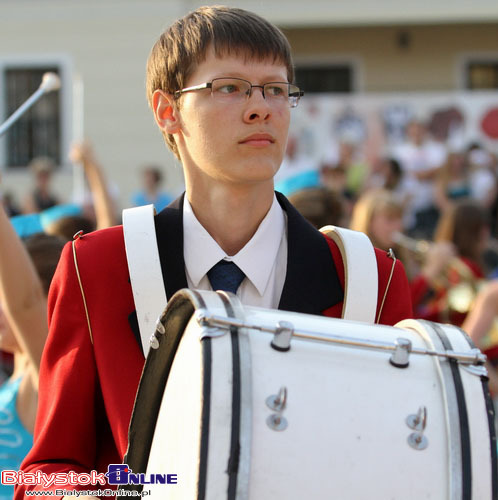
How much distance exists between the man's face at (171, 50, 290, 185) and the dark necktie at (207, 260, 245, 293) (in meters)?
0.19

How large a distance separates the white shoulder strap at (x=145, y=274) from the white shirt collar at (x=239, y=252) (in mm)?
112

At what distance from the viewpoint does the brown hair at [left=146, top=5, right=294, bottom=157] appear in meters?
2.30

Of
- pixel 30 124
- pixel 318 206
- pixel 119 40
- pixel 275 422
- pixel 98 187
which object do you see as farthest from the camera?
pixel 30 124

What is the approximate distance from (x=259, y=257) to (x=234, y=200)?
0.48 feet

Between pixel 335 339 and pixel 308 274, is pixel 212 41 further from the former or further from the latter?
pixel 335 339

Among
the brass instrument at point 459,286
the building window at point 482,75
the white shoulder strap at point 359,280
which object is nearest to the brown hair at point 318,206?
the brass instrument at point 459,286

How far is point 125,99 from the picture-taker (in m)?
16.4

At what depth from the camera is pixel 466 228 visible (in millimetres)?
6766

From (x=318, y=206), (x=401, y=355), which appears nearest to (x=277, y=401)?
(x=401, y=355)

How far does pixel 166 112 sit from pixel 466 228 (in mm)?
4606

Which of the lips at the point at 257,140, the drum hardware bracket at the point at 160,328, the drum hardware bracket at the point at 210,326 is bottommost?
the drum hardware bracket at the point at 210,326

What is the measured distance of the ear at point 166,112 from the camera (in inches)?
95.9

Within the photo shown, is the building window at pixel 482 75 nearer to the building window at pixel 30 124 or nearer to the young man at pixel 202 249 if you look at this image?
the building window at pixel 30 124

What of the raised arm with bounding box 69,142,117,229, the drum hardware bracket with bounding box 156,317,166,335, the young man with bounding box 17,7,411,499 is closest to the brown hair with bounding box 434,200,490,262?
the raised arm with bounding box 69,142,117,229
